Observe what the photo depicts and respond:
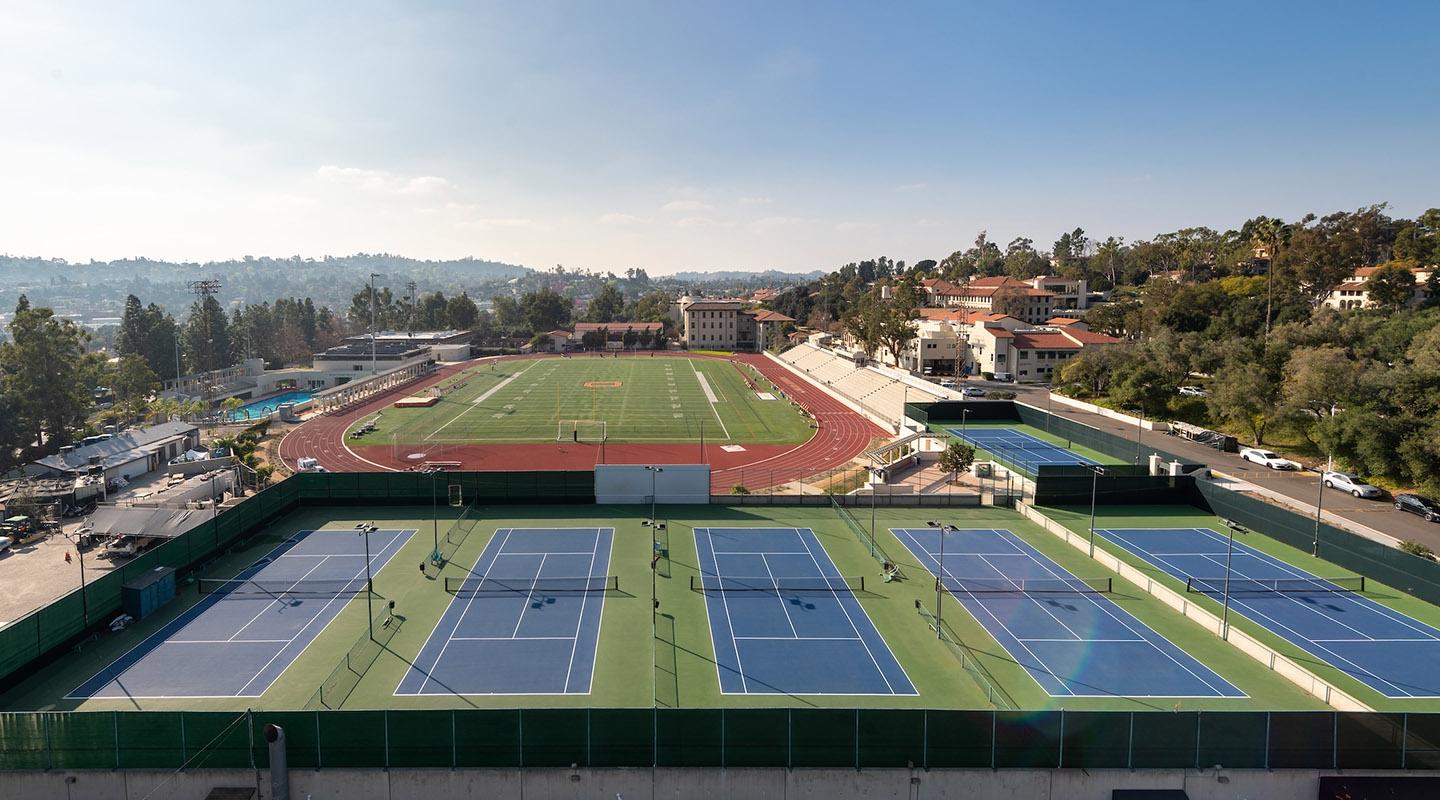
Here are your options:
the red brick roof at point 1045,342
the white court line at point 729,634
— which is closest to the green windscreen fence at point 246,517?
the white court line at point 729,634

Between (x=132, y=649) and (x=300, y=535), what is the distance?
35.7 feet

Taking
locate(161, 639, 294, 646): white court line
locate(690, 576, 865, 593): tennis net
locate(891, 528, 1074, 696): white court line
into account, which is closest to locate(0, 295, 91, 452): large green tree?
locate(161, 639, 294, 646): white court line

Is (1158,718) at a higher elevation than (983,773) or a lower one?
higher

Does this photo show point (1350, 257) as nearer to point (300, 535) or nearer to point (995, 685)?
point (995, 685)

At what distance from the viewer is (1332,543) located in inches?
1174

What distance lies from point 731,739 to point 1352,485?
4078 cm

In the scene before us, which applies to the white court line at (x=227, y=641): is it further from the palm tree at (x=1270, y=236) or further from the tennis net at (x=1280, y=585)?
the palm tree at (x=1270, y=236)

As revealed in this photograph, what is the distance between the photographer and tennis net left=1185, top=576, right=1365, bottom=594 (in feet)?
90.3

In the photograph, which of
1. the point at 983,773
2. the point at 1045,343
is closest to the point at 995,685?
the point at 983,773

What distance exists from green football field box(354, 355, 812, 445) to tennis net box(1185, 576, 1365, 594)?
3285 cm

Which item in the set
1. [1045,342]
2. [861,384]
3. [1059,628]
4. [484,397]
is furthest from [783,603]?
[1045,342]

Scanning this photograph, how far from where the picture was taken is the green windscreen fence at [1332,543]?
1038 inches

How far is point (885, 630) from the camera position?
24406mm

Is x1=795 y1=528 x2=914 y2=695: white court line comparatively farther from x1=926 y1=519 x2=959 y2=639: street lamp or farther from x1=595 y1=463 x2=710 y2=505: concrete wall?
x1=595 y1=463 x2=710 y2=505: concrete wall
